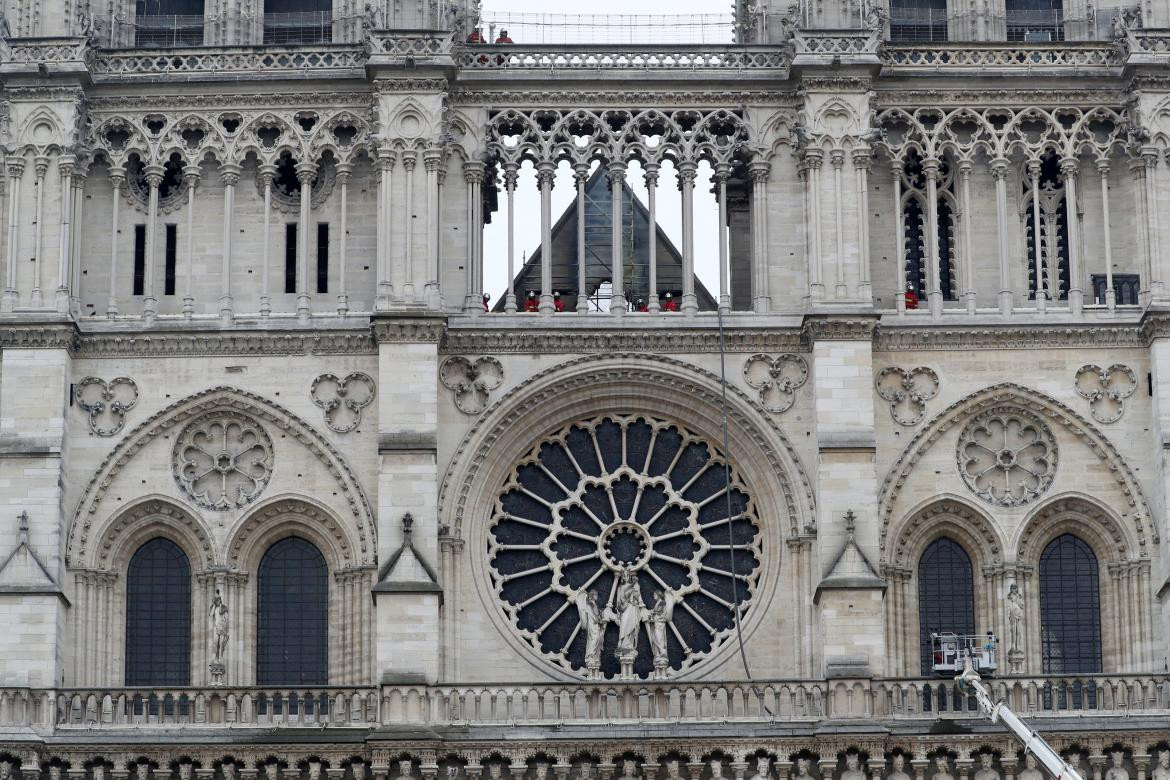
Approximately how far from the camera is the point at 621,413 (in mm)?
44875

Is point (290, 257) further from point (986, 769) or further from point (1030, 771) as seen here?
point (1030, 771)

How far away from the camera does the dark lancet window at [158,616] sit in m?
44.0

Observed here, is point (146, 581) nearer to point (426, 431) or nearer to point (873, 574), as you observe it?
point (426, 431)

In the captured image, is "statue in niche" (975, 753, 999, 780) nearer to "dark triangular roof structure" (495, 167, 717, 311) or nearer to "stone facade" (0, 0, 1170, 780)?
"stone facade" (0, 0, 1170, 780)

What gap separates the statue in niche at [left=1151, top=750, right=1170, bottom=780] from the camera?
138ft

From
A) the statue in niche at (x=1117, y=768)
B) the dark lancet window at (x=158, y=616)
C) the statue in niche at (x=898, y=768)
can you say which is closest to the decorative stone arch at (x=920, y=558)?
the statue in niche at (x=898, y=768)

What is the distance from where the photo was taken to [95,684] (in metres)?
43.5

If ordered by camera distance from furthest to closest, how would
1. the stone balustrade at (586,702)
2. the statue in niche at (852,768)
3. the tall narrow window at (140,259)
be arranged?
the tall narrow window at (140,259) → the stone balustrade at (586,702) → the statue in niche at (852,768)

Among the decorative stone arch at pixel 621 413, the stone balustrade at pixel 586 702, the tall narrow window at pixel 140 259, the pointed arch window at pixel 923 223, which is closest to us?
the stone balustrade at pixel 586 702

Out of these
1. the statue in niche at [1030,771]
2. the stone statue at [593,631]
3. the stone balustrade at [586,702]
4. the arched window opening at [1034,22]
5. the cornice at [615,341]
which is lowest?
the statue in niche at [1030,771]

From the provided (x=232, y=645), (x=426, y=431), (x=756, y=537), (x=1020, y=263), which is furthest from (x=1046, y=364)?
(x=232, y=645)

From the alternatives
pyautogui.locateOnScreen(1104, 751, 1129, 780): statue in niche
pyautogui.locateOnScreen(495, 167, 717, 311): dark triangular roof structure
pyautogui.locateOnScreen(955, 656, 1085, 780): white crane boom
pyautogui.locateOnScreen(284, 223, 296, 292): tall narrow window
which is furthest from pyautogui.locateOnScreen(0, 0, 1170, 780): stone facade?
pyautogui.locateOnScreen(495, 167, 717, 311): dark triangular roof structure

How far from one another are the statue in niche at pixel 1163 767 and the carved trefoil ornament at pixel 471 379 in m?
10.4

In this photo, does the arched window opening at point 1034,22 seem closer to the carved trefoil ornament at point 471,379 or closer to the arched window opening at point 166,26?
the carved trefoil ornament at point 471,379
